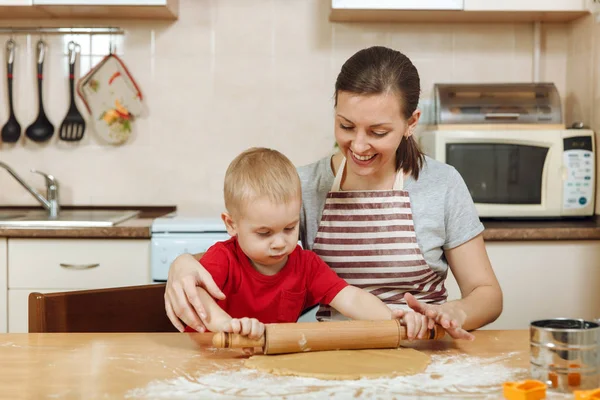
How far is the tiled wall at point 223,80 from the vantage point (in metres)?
3.06

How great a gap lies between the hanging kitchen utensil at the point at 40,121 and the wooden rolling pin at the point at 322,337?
213 cm

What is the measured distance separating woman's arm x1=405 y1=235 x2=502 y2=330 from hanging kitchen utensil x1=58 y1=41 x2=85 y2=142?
1.85m

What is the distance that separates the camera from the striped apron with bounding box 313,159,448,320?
5.36ft

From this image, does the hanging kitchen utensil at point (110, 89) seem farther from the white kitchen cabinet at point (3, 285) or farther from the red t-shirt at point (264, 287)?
the red t-shirt at point (264, 287)

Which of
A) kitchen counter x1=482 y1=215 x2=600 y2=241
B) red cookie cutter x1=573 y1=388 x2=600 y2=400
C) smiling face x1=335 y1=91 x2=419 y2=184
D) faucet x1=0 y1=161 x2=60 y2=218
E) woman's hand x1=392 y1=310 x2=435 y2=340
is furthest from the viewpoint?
faucet x1=0 y1=161 x2=60 y2=218

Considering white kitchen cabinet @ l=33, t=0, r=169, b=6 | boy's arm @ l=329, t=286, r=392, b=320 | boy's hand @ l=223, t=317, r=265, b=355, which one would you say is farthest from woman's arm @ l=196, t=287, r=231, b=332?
white kitchen cabinet @ l=33, t=0, r=169, b=6

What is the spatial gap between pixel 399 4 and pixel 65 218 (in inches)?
55.3

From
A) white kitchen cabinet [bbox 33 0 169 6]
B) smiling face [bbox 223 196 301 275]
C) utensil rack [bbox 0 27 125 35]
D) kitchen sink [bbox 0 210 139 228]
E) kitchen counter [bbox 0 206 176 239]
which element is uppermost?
white kitchen cabinet [bbox 33 0 169 6]

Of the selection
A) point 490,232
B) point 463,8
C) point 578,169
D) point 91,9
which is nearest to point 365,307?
point 490,232

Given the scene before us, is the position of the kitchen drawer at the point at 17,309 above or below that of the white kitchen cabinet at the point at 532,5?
below

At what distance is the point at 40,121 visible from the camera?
3.04 meters

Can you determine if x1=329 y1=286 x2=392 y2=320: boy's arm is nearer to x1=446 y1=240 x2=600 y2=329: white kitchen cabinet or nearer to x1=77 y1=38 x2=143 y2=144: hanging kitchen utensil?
x1=446 y1=240 x2=600 y2=329: white kitchen cabinet

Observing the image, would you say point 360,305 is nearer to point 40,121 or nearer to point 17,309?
point 17,309

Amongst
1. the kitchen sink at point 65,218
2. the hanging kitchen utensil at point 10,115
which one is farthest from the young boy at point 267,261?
the hanging kitchen utensil at point 10,115
